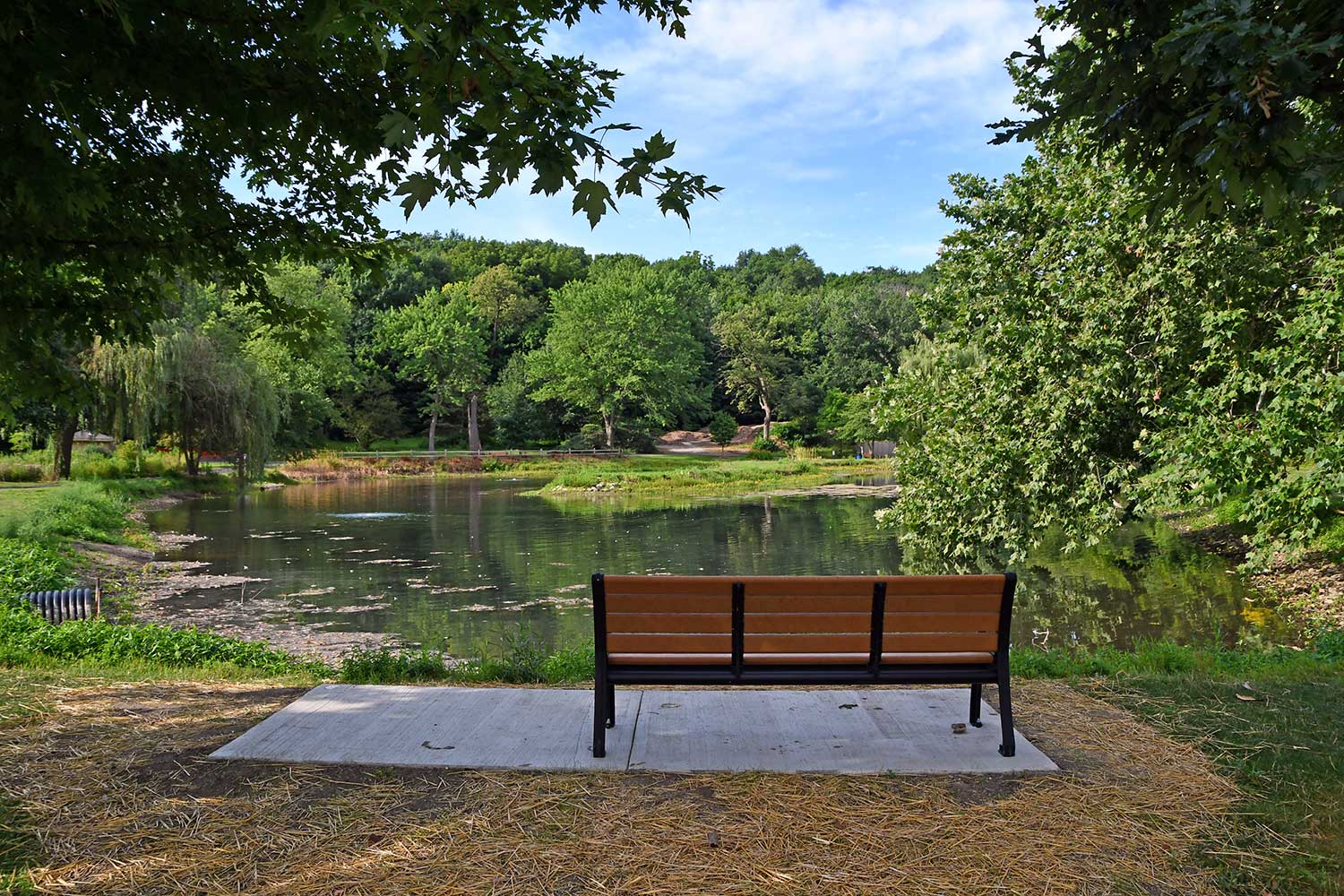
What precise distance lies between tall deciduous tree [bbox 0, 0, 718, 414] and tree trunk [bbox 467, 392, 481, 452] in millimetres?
55184

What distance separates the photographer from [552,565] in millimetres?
17828

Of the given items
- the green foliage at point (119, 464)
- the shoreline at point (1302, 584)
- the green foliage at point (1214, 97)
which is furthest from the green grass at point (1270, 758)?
the green foliage at point (119, 464)

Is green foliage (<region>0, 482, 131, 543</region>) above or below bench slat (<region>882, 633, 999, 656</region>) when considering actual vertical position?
below

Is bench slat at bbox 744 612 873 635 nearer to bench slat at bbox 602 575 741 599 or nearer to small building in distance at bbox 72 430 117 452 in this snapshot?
bench slat at bbox 602 575 741 599

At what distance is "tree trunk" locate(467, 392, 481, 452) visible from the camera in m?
61.4

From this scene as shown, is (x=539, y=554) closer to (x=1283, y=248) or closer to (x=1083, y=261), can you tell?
(x=1083, y=261)

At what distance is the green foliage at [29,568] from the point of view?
11.1 meters

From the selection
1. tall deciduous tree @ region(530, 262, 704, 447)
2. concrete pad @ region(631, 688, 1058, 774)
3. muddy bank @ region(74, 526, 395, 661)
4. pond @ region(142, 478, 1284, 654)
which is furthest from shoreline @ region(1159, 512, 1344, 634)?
tall deciduous tree @ region(530, 262, 704, 447)

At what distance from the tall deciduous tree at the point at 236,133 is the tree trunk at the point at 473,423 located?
55.2 m

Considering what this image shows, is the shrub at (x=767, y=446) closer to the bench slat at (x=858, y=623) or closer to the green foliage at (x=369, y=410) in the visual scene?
the green foliage at (x=369, y=410)

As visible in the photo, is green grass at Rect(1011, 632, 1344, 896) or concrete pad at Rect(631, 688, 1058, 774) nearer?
green grass at Rect(1011, 632, 1344, 896)

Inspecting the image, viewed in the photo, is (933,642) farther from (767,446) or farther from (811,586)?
(767,446)

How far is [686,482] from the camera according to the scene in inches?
1634

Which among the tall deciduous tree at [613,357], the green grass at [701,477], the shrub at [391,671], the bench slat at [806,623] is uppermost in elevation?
the tall deciduous tree at [613,357]
